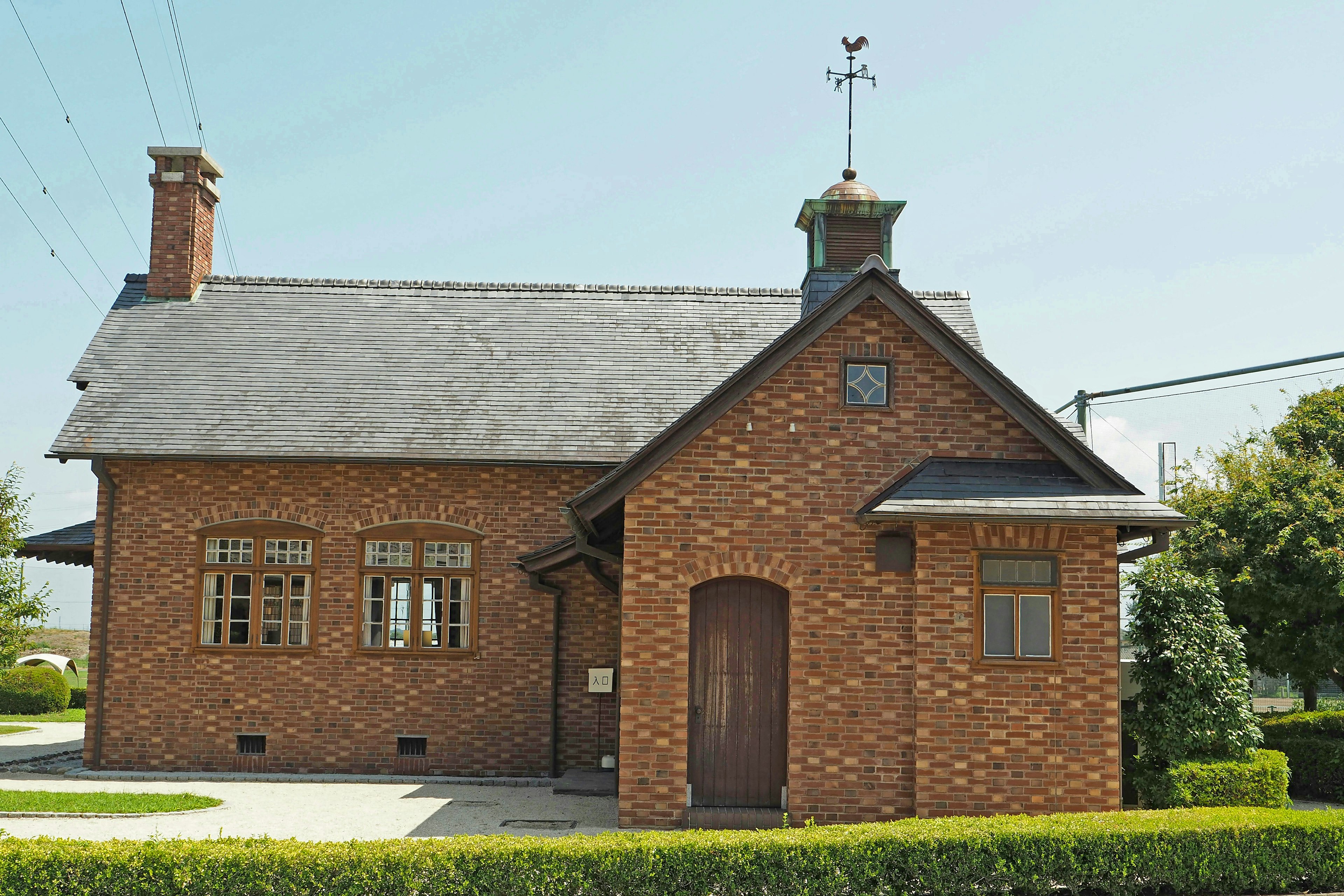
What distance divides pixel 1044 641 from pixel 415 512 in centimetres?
890

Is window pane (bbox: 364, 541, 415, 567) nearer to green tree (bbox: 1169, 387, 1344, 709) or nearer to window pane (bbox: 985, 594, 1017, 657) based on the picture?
window pane (bbox: 985, 594, 1017, 657)

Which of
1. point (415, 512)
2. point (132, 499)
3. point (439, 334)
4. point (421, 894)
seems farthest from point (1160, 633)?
point (132, 499)

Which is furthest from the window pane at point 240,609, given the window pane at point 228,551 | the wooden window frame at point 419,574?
the wooden window frame at point 419,574

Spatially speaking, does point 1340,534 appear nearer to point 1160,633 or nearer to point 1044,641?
point 1160,633

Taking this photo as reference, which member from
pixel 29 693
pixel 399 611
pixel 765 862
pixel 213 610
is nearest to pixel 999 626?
pixel 765 862

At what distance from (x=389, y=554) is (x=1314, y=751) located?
1313 centimetres

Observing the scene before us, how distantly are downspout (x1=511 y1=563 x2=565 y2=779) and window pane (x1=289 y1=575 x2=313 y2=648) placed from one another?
301 centimetres

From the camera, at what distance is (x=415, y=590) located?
646 inches

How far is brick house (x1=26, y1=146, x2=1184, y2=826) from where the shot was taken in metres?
11.8

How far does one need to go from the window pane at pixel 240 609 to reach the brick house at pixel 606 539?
38 millimetres

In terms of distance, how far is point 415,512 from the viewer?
53.8 feet

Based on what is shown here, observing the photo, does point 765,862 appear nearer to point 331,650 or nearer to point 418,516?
point 418,516

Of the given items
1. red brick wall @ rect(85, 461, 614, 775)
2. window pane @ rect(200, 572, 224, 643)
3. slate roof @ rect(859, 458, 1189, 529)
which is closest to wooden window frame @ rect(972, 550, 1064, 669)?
slate roof @ rect(859, 458, 1189, 529)

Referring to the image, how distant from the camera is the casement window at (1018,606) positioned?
39.1 ft
